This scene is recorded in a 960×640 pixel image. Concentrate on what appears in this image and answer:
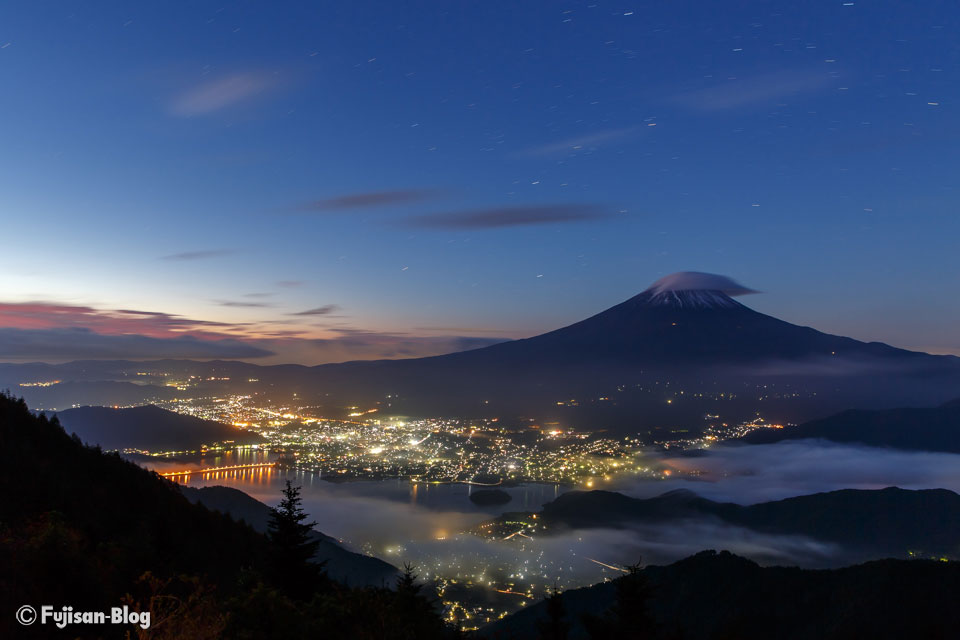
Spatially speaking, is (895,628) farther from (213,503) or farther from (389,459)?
(389,459)

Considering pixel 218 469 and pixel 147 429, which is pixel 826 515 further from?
pixel 147 429

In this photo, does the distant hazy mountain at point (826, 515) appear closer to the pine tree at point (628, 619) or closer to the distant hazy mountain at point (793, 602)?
the distant hazy mountain at point (793, 602)

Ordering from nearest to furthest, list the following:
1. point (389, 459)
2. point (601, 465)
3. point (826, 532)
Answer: point (826, 532)
point (389, 459)
point (601, 465)

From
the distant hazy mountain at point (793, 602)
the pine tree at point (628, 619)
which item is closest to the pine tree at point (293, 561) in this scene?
the pine tree at point (628, 619)

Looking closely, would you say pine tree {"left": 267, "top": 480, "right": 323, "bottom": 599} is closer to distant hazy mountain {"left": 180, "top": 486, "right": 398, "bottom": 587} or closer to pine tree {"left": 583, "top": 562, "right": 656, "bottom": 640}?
pine tree {"left": 583, "top": 562, "right": 656, "bottom": 640}

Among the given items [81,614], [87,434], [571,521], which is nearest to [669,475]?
[571,521]
